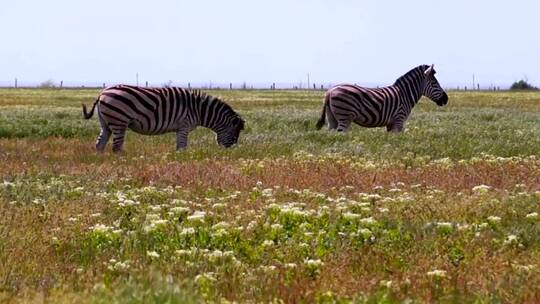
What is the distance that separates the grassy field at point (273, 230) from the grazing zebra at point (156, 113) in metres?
4.23

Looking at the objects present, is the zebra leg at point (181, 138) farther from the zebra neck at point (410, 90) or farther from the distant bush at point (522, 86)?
the distant bush at point (522, 86)

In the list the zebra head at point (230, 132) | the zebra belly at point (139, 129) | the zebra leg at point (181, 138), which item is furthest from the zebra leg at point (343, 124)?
the zebra belly at point (139, 129)

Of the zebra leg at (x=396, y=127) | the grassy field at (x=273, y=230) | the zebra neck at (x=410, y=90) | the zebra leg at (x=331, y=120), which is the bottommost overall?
the grassy field at (x=273, y=230)

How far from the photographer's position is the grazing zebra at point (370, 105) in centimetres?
2470

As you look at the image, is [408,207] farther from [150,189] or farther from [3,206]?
[3,206]

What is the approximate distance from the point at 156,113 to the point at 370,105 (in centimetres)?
734

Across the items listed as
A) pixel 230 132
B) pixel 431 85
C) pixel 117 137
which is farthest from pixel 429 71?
pixel 117 137

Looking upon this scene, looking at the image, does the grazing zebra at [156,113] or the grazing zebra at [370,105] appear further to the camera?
the grazing zebra at [370,105]

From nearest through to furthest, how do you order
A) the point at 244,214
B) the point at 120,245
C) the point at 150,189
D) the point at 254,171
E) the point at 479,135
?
the point at 120,245, the point at 244,214, the point at 150,189, the point at 254,171, the point at 479,135

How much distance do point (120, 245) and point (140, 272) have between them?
1756 mm

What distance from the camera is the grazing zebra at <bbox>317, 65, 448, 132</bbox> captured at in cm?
2470

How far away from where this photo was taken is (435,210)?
1015 centimetres

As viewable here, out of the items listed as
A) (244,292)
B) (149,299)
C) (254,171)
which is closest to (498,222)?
(244,292)

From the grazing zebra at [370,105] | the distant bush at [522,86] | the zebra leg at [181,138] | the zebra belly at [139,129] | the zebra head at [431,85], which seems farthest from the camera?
the distant bush at [522,86]
